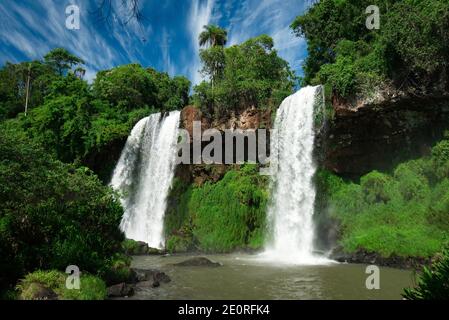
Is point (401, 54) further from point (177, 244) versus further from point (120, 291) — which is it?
point (120, 291)

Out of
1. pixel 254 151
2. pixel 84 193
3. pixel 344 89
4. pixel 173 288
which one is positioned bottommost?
pixel 173 288

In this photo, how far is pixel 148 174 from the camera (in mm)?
29156

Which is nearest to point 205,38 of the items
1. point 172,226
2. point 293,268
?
point 172,226

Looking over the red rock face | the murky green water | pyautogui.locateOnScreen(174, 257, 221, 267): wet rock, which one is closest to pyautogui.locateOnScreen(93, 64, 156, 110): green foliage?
the red rock face

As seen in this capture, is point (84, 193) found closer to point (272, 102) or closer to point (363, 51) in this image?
point (272, 102)

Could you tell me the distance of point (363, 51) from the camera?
25.6m

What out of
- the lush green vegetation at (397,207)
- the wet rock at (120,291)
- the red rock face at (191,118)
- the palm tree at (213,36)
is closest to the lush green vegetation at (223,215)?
the red rock face at (191,118)

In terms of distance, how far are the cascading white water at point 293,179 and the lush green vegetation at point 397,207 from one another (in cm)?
124

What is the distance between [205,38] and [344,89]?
30.7m

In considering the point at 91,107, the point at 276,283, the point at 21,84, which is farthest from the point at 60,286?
the point at 21,84

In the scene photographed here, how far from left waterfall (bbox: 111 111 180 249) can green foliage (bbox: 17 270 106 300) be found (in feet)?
51.5

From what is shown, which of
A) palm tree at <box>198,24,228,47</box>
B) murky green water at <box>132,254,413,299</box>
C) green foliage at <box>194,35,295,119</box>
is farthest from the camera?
palm tree at <box>198,24,228,47</box>

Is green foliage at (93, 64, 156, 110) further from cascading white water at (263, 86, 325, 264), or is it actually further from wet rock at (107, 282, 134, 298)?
wet rock at (107, 282, 134, 298)

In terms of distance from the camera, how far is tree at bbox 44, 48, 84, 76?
55.3 m
